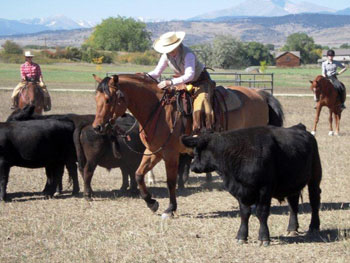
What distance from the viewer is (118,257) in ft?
21.2

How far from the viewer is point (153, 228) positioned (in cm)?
780

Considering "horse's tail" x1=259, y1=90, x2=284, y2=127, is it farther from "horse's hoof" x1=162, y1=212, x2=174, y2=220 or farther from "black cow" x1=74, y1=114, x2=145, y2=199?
"horse's hoof" x1=162, y1=212, x2=174, y2=220

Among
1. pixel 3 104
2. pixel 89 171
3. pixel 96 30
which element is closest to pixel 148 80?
pixel 89 171

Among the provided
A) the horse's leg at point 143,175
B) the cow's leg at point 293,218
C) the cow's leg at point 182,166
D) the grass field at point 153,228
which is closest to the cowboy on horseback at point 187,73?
the horse's leg at point 143,175

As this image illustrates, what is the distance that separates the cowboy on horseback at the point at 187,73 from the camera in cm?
859

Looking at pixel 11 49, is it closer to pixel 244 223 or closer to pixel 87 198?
pixel 87 198

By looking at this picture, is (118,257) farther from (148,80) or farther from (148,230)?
(148,80)

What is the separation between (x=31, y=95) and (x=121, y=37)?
145 meters

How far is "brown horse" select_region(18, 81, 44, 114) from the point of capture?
16.5 m

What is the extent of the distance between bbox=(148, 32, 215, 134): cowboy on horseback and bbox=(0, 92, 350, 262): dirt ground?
144cm

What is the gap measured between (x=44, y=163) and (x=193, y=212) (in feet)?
8.75

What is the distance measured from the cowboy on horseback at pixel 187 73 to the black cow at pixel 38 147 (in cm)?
209

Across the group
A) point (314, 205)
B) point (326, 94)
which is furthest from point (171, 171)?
point (326, 94)

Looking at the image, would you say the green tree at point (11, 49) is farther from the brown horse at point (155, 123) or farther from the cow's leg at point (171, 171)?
the cow's leg at point (171, 171)
